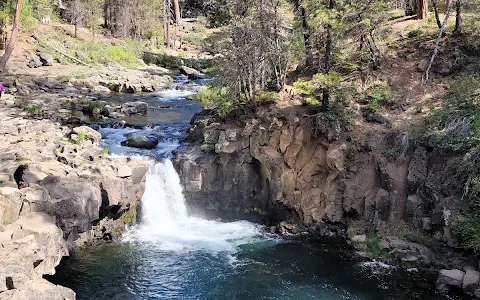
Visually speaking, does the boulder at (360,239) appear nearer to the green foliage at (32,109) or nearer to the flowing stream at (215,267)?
the flowing stream at (215,267)

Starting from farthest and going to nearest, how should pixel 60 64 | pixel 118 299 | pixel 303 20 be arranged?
1. pixel 60 64
2. pixel 303 20
3. pixel 118 299

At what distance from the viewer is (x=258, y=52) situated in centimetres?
2002

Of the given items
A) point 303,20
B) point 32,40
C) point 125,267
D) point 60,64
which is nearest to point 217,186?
point 125,267

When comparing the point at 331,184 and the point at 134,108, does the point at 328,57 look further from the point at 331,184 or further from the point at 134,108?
the point at 134,108

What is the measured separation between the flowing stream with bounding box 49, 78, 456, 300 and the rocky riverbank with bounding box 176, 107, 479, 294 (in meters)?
0.91

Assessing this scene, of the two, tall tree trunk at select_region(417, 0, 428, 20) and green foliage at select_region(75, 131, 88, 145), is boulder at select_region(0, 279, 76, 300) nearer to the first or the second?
green foliage at select_region(75, 131, 88, 145)

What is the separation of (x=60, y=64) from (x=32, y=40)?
4.37m

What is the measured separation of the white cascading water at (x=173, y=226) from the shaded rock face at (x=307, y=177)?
59 cm

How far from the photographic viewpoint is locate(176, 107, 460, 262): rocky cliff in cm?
1641

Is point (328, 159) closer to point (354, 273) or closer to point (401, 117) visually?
point (401, 117)

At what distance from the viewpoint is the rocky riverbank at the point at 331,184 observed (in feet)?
51.8

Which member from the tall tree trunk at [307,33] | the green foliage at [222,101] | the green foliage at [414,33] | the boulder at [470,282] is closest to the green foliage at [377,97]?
the tall tree trunk at [307,33]

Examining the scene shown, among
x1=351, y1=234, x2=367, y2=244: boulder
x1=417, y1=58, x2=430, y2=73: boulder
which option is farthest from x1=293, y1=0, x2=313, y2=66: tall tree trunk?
x1=351, y1=234, x2=367, y2=244: boulder

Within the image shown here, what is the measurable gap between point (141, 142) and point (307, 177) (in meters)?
8.23
